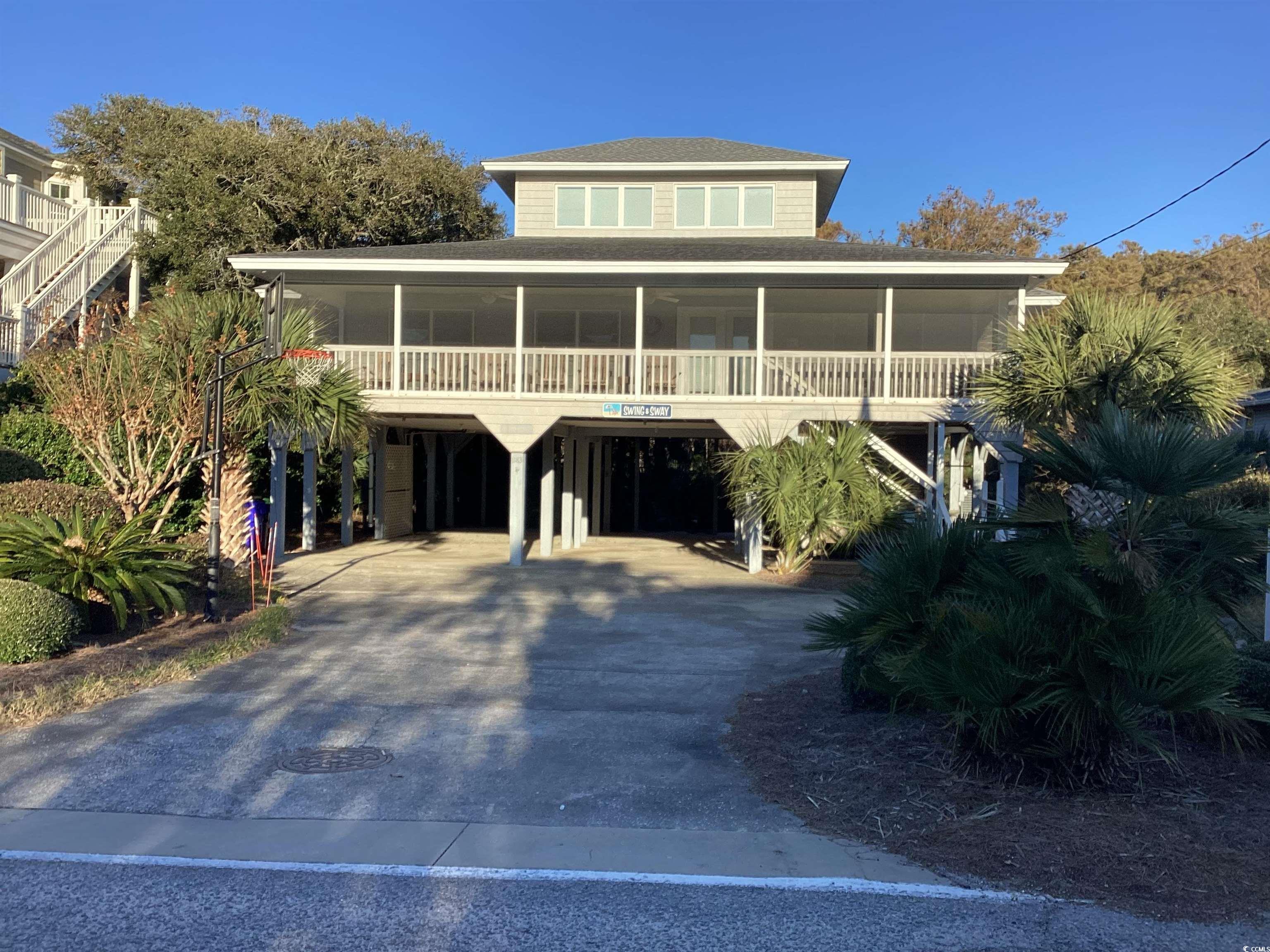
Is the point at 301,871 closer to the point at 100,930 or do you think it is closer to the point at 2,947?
the point at 100,930

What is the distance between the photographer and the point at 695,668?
9.89 metres

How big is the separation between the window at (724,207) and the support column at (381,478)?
7.33 meters

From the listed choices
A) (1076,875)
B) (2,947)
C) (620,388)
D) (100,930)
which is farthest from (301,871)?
(620,388)

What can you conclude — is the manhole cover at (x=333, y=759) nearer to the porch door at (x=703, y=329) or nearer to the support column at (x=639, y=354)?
the support column at (x=639, y=354)

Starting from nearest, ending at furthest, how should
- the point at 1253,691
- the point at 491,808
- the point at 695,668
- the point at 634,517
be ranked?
the point at 491,808 → the point at 1253,691 → the point at 695,668 → the point at 634,517

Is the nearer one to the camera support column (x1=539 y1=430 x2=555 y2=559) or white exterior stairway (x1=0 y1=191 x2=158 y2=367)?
support column (x1=539 y1=430 x2=555 y2=559)

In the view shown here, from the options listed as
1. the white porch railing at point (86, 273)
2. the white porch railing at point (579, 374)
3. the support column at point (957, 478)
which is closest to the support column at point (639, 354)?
the white porch railing at point (579, 374)

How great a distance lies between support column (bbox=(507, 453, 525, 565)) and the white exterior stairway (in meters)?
8.30

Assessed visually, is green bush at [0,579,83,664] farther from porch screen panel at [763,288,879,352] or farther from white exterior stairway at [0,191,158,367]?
porch screen panel at [763,288,879,352]

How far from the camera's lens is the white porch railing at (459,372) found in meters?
18.4

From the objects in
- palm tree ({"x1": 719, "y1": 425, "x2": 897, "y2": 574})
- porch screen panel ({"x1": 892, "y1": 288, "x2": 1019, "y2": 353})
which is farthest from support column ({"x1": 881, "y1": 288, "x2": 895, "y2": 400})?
porch screen panel ({"x1": 892, "y1": 288, "x2": 1019, "y2": 353})

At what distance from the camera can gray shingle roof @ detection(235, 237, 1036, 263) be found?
17.7 metres

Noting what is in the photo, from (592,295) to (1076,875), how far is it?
17.0m

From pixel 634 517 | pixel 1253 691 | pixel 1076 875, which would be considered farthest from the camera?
pixel 634 517
